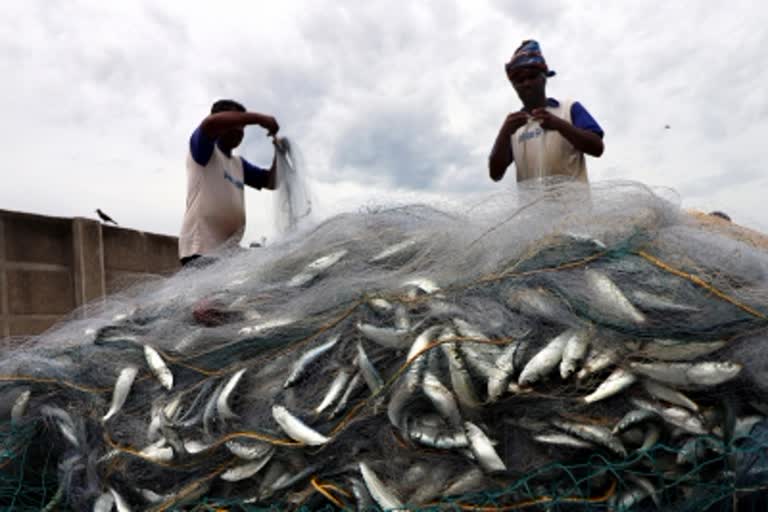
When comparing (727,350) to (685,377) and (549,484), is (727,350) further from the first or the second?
(549,484)

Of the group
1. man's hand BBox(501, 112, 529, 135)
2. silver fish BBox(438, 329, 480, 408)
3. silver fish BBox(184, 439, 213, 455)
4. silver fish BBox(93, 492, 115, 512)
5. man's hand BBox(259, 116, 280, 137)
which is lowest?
silver fish BBox(93, 492, 115, 512)

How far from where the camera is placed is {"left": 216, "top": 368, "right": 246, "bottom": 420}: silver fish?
227 cm

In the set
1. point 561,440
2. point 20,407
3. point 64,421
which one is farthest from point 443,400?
point 20,407

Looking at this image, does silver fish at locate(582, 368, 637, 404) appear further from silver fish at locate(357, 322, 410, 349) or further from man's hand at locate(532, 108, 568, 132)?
man's hand at locate(532, 108, 568, 132)

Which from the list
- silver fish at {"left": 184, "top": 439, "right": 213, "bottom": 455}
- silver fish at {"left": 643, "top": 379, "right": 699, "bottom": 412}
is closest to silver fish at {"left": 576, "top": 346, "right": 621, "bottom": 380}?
silver fish at {"left": 643, "top": 379, "right": 699, "bottom": 412}

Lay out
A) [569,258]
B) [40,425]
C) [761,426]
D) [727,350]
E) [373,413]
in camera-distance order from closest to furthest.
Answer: [761,426] < [727,350] < [373,413] < [569,258] < [40,425]

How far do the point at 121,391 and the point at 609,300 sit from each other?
7.16 ft

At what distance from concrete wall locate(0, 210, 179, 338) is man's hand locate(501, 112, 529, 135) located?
11.2ft

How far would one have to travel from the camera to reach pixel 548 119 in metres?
3.17

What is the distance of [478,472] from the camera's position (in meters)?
1.93

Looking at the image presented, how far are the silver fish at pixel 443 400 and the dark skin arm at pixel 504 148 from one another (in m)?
2.00

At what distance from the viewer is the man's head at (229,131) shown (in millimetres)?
3697

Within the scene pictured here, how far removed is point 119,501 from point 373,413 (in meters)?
1.21

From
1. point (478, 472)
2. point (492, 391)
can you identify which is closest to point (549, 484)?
point (478, 472)
